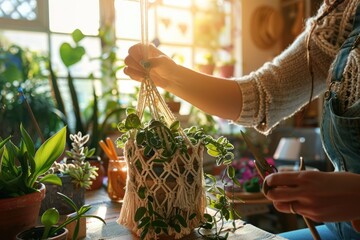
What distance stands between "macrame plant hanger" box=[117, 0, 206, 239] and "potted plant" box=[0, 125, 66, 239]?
10 cm

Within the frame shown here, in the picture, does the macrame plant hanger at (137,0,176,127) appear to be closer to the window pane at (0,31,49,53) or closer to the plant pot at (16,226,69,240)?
the plant pot at (16,226,69,240)

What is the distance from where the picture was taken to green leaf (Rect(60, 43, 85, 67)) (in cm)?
96

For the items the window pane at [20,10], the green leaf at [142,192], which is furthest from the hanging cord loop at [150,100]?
the window pane at [20,10]

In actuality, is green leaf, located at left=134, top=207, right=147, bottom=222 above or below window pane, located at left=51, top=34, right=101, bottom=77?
below

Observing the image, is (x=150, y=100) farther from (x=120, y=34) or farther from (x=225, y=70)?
(x=225, y=70)

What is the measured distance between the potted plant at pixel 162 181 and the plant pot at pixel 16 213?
5.0 inches

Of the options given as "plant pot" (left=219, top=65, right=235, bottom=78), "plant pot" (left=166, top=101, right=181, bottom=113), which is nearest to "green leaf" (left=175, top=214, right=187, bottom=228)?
"plant pot" (left=166, top=101, right=181, bottom=113)

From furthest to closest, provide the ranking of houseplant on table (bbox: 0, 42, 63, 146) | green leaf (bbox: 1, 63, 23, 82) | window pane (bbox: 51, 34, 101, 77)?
window pane (bbox: 51, 34, 101, 77)
green leaf (bbox: 1, 63, 23, 82)
houseplant on table (bbox: 0, 42, 63, 146)

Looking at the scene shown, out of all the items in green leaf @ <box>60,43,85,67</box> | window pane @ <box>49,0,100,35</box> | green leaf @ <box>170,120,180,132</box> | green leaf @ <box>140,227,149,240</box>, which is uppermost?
window pane @ <box>49,0,100,35</box>

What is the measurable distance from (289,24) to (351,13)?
2.54m

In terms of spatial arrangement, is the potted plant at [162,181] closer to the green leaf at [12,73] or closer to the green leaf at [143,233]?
the green leaf at [143,233]

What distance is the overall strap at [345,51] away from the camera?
61cm

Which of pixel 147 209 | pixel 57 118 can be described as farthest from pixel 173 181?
pixel 57 118

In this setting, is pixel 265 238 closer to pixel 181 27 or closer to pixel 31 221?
pixel 31 221
